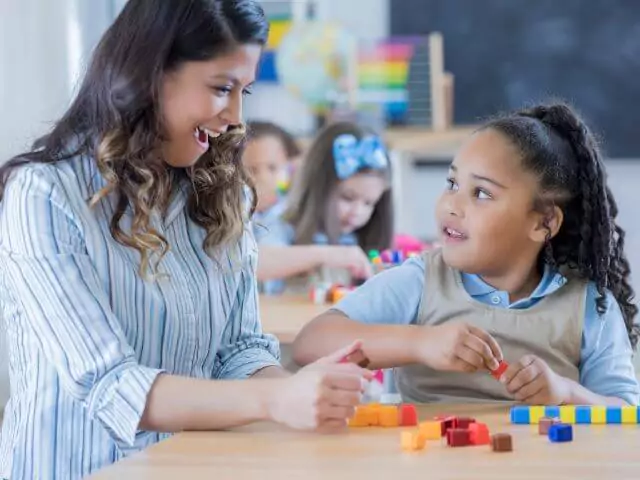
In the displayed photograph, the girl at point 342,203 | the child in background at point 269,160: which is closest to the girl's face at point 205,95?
the girl at point 342,203

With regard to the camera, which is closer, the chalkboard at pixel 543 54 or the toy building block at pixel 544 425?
the toy building block at pixel 544 425

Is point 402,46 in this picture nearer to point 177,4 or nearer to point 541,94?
point 541,94

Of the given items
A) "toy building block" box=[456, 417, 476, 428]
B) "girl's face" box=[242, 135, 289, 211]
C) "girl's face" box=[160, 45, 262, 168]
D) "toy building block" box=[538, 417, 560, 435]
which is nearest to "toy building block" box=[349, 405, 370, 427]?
"toy building block" box=[456, 417, 476, 428]

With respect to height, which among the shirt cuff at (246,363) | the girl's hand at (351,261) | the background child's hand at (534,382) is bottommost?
the background child's hand at (534,382)

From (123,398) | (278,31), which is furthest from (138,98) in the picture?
(278,31)

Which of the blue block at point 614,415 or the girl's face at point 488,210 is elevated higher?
the girl's face at point 488,210

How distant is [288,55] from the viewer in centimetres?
672

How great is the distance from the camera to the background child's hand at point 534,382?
198 centimetres

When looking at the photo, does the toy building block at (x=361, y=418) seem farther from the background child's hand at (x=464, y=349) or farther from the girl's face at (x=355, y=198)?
the girl's face at (x=355, y=198)

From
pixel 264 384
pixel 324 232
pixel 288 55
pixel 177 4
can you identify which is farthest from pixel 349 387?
pixel 288 55

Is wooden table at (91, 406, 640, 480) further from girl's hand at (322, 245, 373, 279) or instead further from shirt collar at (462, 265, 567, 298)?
girl's hand at (322, 245, 373, 279)

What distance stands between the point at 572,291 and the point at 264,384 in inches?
29.8

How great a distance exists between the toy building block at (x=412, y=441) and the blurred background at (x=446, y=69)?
16.1 feet

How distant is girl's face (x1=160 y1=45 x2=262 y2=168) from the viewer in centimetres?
183
